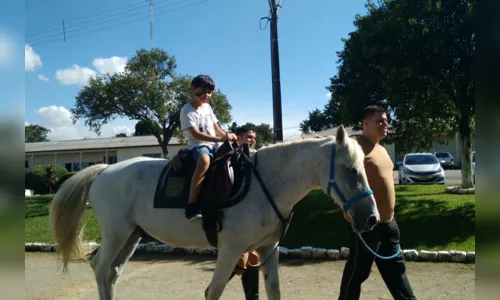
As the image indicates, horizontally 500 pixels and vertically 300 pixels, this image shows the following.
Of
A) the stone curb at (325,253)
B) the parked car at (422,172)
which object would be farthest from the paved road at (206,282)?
the parked car at (422,172)

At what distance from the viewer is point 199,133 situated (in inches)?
151

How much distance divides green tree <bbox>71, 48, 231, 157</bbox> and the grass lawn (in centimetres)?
758

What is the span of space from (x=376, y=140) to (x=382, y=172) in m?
0.37

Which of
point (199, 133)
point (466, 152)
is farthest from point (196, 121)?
point (466, 152)

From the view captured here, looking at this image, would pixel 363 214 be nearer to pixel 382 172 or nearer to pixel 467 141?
pixel 382 172

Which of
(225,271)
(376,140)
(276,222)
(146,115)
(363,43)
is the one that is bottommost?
(225,271)

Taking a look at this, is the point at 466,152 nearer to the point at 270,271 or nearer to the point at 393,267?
the point at 393,267

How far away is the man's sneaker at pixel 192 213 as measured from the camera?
358cm

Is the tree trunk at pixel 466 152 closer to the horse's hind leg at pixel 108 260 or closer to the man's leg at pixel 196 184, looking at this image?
the man's leg at pixel 196 184

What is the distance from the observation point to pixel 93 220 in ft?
39.0

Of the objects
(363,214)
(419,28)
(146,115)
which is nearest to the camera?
(363,214)

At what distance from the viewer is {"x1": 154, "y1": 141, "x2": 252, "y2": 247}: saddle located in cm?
358

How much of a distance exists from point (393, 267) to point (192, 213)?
2.12m

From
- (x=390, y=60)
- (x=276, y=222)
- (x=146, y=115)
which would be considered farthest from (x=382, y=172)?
(x=146, y=115)
